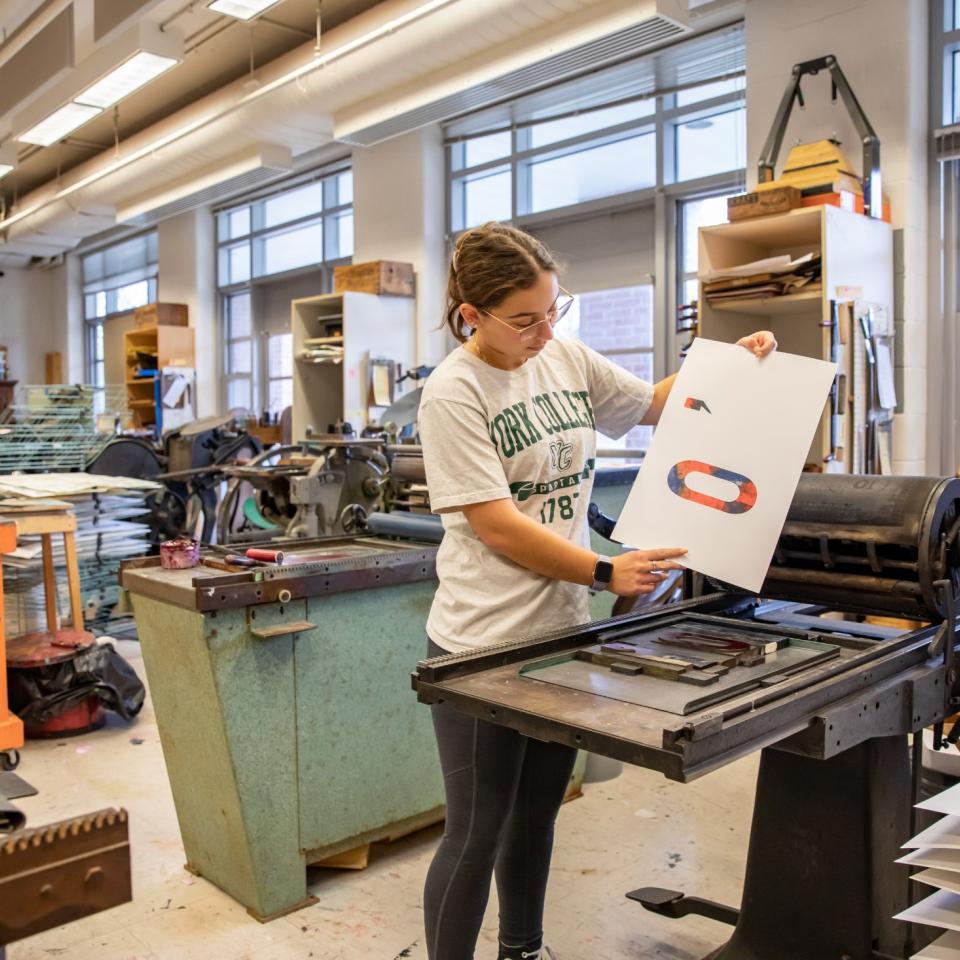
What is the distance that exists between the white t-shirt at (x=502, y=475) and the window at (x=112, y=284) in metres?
9.32

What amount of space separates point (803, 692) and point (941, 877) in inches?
13.8

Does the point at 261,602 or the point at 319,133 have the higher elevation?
the point at 319,133

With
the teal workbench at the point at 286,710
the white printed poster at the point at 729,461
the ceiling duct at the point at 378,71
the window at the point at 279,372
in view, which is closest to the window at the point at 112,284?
the window at the point at 279,372

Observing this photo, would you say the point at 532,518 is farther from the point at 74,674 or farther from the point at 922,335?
the point at 922,335

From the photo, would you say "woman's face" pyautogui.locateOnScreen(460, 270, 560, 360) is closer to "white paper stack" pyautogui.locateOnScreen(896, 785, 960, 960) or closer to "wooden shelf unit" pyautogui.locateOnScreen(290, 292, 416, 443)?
"white paper stack" pyautogui.locateOnScreen(896, 785, 960, 960)

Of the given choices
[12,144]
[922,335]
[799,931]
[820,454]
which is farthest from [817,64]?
[12,144]

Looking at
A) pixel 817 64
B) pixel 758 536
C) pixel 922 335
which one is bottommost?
pixel 758 536

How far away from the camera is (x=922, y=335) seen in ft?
11.7

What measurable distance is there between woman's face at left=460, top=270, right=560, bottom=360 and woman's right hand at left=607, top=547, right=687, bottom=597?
0.35 m

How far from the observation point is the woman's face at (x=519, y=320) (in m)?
1.40

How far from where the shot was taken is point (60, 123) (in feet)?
18.1

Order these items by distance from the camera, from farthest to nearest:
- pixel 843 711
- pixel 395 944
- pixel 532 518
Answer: pixel 395 944
pixel 532 518
pixel 843 711

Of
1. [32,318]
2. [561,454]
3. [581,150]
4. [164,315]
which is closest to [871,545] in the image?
[561,454]

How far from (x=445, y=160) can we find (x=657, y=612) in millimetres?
5198
